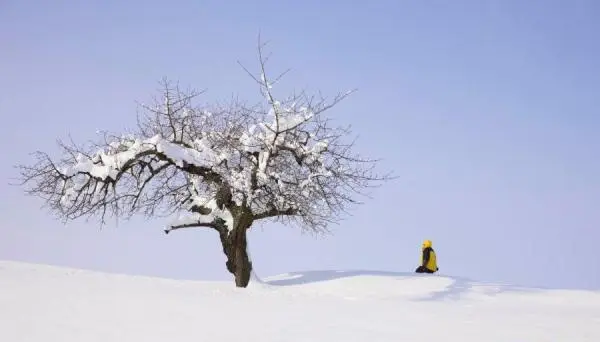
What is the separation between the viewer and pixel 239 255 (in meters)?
17.4

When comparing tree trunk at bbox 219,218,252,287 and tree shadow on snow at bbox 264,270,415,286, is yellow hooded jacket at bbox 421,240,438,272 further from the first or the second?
tree trunk at bbox 219,218,252,287

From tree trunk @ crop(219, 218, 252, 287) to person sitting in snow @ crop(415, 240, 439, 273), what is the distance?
5.34m

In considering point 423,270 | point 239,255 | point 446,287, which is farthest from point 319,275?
point 446,287

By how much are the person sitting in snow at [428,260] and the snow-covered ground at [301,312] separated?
194cm

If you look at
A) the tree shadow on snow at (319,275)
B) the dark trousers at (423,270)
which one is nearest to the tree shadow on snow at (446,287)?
the tree shadow on snow at (319,275)

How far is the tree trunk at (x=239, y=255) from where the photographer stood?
17328 mm

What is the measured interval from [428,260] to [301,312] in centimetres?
934

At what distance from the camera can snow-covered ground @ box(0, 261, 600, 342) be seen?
7.94 metres

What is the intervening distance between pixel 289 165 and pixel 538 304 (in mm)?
7487

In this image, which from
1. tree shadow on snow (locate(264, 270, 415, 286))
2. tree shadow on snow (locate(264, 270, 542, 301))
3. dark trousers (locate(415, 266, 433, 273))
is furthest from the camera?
dark trousers (locate(415, 266, 433, 273))

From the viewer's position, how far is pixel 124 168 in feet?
55.6

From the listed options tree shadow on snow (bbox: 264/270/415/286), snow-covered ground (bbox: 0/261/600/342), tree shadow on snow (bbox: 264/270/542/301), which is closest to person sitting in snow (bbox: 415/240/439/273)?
tree shadow on snow (bbox: 264/270/415/286)

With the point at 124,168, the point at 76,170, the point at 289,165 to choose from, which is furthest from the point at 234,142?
the point at 76,170

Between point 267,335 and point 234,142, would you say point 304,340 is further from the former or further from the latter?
point 234,142
